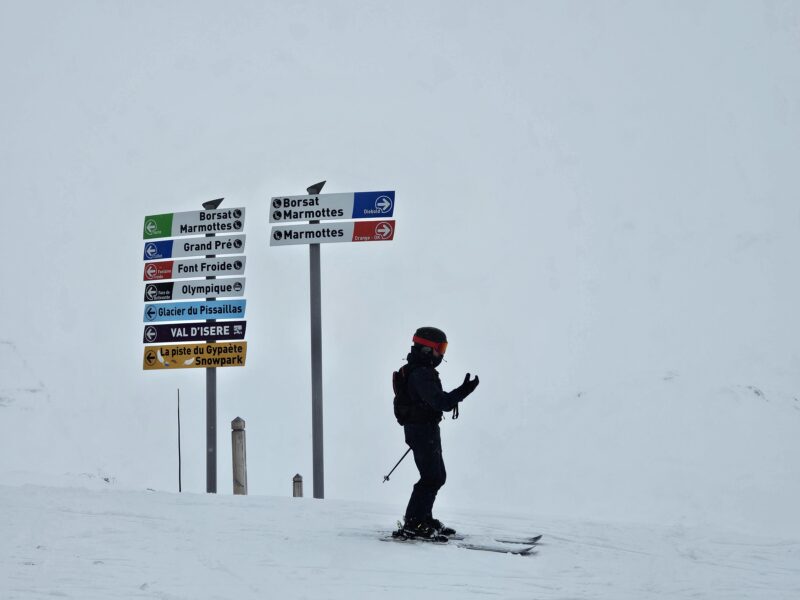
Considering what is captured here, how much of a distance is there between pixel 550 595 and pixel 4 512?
5.56 m

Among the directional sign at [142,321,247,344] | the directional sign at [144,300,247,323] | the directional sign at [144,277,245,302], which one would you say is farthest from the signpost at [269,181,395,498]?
the directional sign at [142,321,247,344]

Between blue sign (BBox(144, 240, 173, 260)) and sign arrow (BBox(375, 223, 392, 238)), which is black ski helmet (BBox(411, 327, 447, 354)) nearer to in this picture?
sign arrow (BBox(375, 223, 392, 238))

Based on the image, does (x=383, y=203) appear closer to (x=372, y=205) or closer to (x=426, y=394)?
(x=372, y=205)

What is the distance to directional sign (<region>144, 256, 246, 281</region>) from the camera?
1443 cm

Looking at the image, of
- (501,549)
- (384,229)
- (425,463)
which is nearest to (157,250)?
(384,229)

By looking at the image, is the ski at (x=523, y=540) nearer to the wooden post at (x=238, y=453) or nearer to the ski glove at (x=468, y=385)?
the ski glove at (x=468, y=385)

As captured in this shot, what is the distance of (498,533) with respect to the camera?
9203mm

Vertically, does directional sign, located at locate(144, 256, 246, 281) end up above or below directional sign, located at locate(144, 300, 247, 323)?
above

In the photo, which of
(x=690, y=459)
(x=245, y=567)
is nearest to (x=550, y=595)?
(x=245, y=567)

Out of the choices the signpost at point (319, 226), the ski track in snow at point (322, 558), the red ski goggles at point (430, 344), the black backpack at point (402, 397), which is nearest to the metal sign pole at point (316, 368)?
the signpost at point (319, 226)

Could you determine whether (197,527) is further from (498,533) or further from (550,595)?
(550,595)

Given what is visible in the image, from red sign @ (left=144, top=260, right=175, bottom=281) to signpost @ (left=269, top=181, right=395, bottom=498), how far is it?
1908 millimetres

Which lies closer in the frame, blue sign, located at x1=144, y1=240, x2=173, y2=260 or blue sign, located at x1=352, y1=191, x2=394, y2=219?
blue sign, located at x1=352, y1=191, x2=394, y2=219

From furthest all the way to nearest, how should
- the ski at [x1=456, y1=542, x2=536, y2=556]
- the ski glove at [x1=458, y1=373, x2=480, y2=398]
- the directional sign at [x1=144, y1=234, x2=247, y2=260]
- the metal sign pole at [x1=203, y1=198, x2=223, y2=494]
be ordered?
the directional sign at [x1=144, y1=234, x2=247, y2=260]
the metal sign pole at [x1=203, y1=198, x2=223, y2=494]
the ski at [x1=456, y1=542, x2=536, y2=556]
the ski glove at [x1=458, y1=373, x2=480, y2=398]
